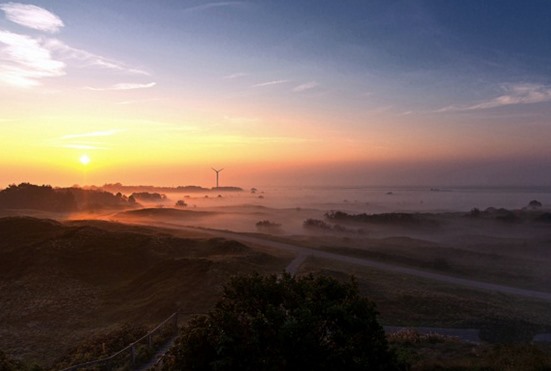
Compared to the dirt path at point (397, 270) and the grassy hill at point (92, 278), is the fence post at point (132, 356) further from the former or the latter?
the dirt path at point (397, 270)

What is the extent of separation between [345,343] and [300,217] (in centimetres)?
15213

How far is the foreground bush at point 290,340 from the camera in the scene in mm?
13728

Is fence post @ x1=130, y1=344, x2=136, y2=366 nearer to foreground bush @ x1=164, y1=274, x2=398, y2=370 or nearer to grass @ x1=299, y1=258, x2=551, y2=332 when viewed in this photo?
foreground bush @ x1=164, y1=274, x2=398, y2=370

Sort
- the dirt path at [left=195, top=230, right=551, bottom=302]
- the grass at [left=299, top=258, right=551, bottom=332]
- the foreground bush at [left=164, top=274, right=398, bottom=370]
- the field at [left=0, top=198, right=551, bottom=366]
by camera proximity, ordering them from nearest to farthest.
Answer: the foreground bush at [left=164, top=274, right=398, bottom=370] < the grass at [left=299, top=258, right=551, bottom=332] < the field at [left=0, top=198, right=551, bottom=366] < the dirt path at [left=195, top=230, right=551, bottom=302]

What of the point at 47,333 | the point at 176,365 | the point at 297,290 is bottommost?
the point at 47,333

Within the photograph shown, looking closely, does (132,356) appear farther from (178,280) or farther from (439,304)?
(439,304)

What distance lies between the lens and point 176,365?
1455cm

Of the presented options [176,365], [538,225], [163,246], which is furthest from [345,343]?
[538,225]

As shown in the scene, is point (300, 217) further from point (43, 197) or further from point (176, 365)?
point (176, 365)

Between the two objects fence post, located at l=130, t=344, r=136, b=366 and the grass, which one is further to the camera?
the grass

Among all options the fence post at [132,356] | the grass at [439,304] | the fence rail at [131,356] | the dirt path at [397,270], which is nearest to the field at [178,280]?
the grass at [439,304]

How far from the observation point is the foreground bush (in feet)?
45.0

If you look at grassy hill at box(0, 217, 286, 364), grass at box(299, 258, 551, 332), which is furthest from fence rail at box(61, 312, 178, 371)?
grass at box(299, 258, 551, 332)

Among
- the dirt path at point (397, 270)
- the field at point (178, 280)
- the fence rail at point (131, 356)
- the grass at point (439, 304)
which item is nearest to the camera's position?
the fence rail at point (131, 356)
